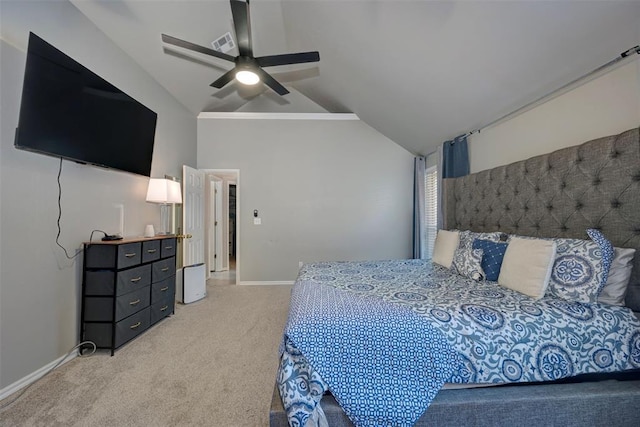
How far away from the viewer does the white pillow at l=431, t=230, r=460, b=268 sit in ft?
7.93

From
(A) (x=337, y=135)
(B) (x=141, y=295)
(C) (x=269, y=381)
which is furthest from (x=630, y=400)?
(A) (x=337, y=135)

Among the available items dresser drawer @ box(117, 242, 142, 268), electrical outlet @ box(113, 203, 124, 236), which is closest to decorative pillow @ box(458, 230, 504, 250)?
dresser drawer @ box(117, 242, 142, 268)

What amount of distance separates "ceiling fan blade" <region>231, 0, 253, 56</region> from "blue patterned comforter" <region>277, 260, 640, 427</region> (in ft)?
6.96

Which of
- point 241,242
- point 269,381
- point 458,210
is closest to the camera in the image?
point 269,381

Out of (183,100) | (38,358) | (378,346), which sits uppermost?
(183,100)

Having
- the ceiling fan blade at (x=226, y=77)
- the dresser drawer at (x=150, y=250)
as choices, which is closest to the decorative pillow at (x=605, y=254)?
the ceiling fan blade at (x=226, y=77)

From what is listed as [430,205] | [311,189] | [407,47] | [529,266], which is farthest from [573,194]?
[311,189]

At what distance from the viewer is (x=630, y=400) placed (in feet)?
3.86

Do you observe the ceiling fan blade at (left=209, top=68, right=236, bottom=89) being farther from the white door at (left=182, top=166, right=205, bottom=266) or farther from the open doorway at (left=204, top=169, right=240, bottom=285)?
the open doorway at (left=204, top=169, right=240, bottom=285)

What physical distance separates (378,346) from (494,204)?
2.04 metres

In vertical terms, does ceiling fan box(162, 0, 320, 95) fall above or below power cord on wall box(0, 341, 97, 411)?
above

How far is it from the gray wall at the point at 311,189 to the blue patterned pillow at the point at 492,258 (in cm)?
251

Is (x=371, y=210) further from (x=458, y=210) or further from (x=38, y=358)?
(x=38, y=358)

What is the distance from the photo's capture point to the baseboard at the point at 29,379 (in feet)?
5.39
